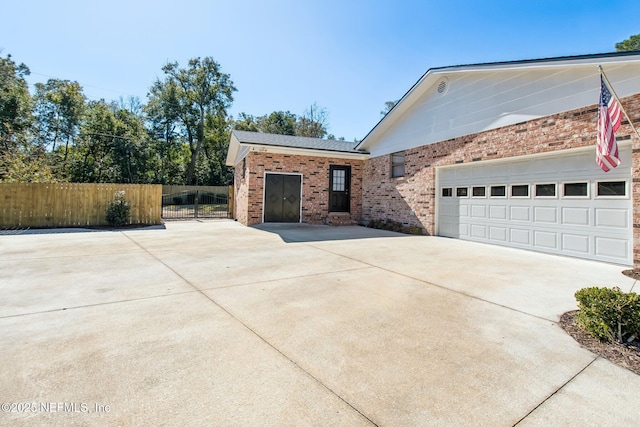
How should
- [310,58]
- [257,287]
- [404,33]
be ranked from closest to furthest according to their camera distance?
[257,287] < [404,33] < [310,58]

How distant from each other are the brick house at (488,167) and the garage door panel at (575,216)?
2cm

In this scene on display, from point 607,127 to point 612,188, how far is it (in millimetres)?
2517

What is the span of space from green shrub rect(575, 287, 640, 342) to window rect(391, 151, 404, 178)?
9336 mm

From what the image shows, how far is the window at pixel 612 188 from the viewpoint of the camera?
19.9 ft

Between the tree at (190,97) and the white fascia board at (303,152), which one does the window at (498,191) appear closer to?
the white fascia board at (303,152)

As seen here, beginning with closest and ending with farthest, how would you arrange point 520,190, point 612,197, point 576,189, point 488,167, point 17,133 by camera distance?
point 612,197
point 576,189
point 520,190
point 488,167
point 17,133

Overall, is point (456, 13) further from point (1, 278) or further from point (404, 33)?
point (1, 278)

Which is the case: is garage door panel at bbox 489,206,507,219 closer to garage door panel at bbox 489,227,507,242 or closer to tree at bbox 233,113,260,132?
garage door panel at bbox 489,227,507,242

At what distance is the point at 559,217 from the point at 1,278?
34.9ft

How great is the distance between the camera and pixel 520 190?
7949 millimetres

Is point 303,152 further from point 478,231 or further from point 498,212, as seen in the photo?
point 498,212

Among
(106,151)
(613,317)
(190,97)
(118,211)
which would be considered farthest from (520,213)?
(190,97)

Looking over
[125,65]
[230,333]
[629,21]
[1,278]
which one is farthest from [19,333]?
[125,65]

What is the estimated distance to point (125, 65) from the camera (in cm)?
1803
